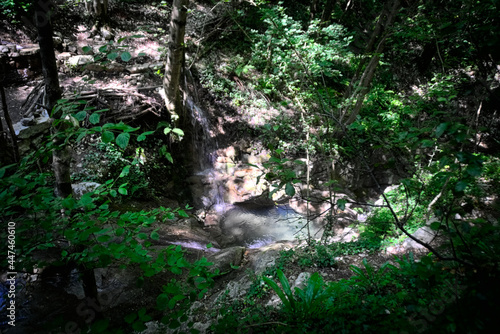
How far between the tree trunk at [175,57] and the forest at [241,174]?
38 millimetres

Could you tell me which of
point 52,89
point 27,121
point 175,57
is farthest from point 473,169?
point 27,121

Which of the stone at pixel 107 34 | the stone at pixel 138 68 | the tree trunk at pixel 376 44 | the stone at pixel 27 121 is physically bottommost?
the stone at pixel 27 121

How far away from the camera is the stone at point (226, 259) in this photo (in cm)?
443

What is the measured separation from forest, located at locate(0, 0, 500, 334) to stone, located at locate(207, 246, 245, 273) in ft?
0.18

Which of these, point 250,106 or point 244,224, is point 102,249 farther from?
point 250,106

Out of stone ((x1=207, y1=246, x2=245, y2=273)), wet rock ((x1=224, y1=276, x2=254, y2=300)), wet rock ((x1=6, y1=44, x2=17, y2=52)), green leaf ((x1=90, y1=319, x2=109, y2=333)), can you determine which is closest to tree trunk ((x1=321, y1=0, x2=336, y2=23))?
stone ((x1=207, y1=246, x2=245, y2=273))

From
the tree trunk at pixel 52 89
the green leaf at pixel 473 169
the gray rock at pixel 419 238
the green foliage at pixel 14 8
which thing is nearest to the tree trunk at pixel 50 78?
the tree trunk at pixel 52 89

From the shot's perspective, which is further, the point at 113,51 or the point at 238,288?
the point at 238,288

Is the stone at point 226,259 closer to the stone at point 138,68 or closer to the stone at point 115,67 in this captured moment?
the stone at point 138,68

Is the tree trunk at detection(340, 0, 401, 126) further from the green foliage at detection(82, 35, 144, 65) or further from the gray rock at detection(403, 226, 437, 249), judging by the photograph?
the green foliage at detection(82, 35, 144, 65)

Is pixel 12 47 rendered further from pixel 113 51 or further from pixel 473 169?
pixel 473 169

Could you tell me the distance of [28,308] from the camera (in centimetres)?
301

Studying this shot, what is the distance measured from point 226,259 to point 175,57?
190 inches

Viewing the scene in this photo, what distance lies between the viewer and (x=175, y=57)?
5.57 m
